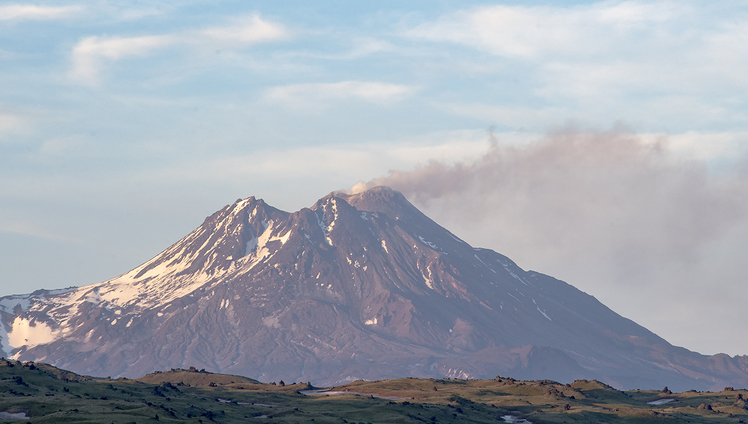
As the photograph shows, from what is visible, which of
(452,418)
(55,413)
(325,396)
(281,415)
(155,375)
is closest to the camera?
(55,413)

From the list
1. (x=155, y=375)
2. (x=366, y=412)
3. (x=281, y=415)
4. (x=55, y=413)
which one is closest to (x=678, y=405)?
(x=366, y=412)

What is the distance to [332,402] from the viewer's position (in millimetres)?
130000

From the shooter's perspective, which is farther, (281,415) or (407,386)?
(407,386)

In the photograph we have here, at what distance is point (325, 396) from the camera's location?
474ft

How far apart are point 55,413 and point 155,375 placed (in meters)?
93.2

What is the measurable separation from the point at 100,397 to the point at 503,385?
7702cm

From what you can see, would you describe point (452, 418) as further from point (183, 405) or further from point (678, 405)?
point (678, 405)

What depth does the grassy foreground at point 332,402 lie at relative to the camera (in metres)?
96.2

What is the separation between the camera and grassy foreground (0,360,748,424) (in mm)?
96250

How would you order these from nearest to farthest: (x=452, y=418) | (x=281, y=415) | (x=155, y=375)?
(x=281, y=415)
(x=452, y=418)
(x=155, y=375)

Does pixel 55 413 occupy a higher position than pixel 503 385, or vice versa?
pixel 503 385

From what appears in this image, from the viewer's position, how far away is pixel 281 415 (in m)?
113

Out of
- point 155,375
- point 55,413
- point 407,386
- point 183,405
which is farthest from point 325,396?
point 55,413

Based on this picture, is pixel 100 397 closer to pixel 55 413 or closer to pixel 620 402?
pixel 55 413
